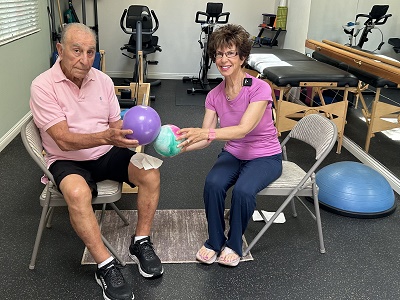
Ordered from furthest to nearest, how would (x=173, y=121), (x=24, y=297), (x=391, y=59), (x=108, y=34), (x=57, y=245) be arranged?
1. (x=108, y=34)
2. (x=173, y=121)
3. (x=391, y=59)
4. (x=57, y=245)
5. (x=24, y=297)

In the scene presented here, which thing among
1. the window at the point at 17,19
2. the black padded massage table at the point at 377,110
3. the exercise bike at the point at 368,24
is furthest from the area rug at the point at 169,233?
the exercise bike at the point at 368,24

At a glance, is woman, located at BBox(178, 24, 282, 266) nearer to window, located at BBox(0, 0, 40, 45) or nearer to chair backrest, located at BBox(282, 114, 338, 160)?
chair backrest, located at BBox(282, 114, 338, 160)

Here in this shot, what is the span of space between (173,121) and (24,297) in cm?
282

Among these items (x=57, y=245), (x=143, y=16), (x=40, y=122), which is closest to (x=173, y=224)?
(x=57, y=245)

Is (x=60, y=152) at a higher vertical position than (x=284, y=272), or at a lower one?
higher

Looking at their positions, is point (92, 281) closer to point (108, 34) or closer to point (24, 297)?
point (24, 297)

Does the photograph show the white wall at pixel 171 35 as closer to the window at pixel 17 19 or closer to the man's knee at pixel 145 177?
the window at pixel 17 19

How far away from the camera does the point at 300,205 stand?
2.78 metres

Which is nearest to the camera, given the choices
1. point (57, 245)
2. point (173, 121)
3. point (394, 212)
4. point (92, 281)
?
point (92, 281)

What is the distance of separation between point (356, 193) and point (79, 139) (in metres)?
1.73

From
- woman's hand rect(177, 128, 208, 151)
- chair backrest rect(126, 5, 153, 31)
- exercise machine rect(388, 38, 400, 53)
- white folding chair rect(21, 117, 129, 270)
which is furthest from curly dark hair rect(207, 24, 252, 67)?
chair backrest rect(126, 5, 153, 31)

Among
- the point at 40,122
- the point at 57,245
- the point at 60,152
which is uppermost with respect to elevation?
the point at 40,122

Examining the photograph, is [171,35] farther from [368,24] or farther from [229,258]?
[229,258]

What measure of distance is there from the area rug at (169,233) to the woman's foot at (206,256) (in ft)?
0.15
